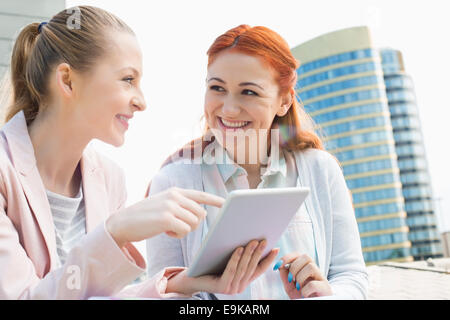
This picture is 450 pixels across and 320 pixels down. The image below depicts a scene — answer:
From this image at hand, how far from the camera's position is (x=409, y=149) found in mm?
39125

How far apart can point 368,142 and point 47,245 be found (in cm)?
3850

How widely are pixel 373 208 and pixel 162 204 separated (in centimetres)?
3806

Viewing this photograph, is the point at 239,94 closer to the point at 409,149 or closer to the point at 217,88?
the point at 217,88

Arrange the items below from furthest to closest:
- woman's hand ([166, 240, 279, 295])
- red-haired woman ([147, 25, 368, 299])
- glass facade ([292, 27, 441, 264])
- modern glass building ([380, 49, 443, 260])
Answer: modern glass building ([380, 49, 443, 260]), glass facade ([292, 27, 441, 264]), red-haired woman ([147, 25, 368, 299]), woman's hand ([166, 240, 279, 295])

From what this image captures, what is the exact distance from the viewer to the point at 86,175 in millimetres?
914

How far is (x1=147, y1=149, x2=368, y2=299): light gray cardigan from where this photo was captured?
1.07 meters

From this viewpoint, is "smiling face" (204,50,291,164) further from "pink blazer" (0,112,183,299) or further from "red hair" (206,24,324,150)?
"pink blazer" (0,112,183,299)

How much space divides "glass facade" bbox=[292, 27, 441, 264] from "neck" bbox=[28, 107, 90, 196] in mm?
35339

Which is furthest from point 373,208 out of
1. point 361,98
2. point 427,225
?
point 361,98

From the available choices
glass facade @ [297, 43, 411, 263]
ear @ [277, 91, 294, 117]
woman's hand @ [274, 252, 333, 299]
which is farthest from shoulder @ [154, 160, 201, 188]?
glass facade @ [297, 43, 411, 263]

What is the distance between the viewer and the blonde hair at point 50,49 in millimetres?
838

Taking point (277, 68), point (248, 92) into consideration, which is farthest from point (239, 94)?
point (277, 68)

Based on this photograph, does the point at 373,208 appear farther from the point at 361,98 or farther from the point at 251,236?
the point at 251,236

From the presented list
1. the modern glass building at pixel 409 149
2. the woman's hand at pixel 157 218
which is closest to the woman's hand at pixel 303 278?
the woman's hand at pixel 157 218
